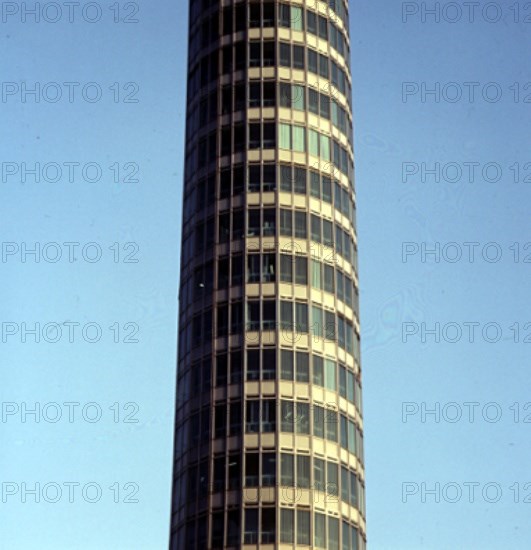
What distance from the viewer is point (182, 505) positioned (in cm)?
13050

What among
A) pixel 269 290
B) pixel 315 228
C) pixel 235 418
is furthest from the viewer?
pixel 315 228

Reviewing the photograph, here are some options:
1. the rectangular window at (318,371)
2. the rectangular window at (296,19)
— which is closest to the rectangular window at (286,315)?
the rectangular window at (318,371)

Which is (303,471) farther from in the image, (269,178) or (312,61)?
(312,61)

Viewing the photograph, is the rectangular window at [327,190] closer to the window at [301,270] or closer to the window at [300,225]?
the window at [300,225]

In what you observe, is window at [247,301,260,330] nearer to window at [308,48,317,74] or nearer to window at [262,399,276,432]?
window at [262,399,276,432]

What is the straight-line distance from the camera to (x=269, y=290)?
134000 mm

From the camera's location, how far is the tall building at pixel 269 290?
12662cm

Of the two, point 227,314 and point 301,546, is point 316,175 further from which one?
point 301,546

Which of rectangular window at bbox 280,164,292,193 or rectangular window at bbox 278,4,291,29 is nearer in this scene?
rectangular window at bbox 280,164,292,193

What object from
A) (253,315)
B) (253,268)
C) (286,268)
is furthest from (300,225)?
(253,315)

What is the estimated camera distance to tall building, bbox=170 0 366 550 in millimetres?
126625

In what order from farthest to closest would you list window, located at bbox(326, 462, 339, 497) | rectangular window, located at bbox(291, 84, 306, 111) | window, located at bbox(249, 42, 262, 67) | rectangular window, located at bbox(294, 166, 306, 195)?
window, located at bbox(249, 42, 262, 67) < rectangular window, located at bbox(291, 84, 306, 111) < rectangular window, located at bbox(294, 166, 306, 195) < window, located at bbox(326, 462, 339, 497)

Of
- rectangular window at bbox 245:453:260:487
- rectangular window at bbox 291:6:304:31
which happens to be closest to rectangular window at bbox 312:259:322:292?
rectangular window at bbox 245:453:260:487

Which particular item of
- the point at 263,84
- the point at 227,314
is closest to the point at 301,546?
the point at 227,314
